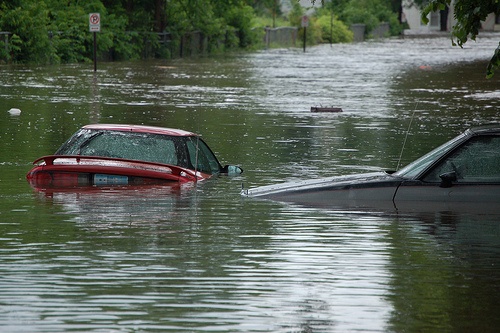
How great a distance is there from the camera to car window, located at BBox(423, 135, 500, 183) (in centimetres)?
1142

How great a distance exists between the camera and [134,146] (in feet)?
47.8

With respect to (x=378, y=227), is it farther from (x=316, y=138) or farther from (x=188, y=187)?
(x=316, y=138)

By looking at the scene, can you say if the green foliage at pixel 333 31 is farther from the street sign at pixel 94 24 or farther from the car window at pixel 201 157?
the car window at pixel 201 157

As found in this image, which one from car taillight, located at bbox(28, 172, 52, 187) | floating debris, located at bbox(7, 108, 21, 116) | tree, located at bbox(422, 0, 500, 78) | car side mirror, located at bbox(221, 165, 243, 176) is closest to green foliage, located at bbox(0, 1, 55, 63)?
floating debris, located at bbox(7, 108, 21, 116)

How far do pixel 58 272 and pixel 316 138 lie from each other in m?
13.9

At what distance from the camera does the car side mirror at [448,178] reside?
11316 mm

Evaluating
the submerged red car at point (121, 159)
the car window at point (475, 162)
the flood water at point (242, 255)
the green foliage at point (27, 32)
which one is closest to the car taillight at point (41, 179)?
the submerged red car at point (121, 159)

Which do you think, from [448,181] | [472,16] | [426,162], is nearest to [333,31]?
[472,16]

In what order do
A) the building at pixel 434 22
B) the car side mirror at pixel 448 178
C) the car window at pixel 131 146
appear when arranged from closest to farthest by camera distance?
the car side mirror at pixel 448 178 → the car window at pixel 131 146 → the building at pixel 434 22

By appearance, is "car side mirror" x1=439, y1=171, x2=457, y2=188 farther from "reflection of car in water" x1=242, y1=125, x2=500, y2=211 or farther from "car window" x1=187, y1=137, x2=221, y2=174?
"car window" x1=187, y1=137, x2=221, y2=174

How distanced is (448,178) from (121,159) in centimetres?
443

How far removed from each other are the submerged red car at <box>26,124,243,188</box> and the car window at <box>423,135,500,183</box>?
13.0 feet

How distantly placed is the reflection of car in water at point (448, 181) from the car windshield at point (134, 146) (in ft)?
10.9

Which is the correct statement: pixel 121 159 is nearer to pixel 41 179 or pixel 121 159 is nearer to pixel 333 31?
pixel 41 179
